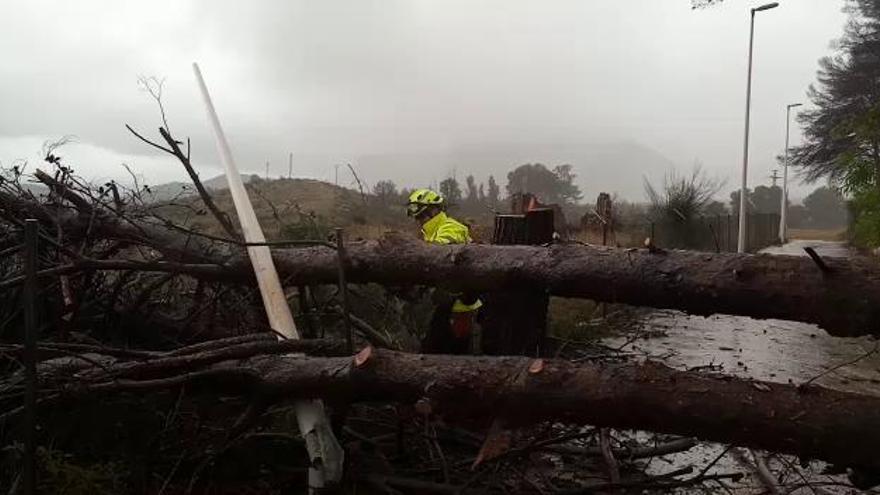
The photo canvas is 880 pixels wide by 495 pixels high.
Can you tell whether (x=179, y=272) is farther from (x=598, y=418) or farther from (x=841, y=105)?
(x=841, y=105)

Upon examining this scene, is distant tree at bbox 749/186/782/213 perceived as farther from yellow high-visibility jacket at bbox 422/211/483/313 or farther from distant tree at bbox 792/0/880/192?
yellow high-visibility jacket at bbox 422/211/483/313

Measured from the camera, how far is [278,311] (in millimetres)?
3965

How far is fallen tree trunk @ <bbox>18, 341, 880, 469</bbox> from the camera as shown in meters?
2.47

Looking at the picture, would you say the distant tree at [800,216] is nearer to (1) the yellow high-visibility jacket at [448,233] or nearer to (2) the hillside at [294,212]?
(2) the hillside at [294,212]

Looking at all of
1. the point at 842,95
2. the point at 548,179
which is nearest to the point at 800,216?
the point at 548,179

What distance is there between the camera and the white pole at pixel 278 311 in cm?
307

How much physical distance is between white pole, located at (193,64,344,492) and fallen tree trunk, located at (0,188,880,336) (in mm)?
182

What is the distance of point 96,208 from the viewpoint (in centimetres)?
460

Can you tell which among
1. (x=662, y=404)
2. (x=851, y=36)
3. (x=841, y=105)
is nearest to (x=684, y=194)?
(x=662, y=404)

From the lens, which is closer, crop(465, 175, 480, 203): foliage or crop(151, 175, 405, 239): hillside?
crop(151, 175, 405, 239): hillside

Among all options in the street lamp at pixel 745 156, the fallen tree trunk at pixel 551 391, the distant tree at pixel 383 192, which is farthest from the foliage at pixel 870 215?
the fallen tree trunk at pixel 551 391

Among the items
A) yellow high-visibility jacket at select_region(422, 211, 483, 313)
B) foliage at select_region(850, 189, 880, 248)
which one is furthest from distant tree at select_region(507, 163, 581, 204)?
yellow high-visibility jacket at select_region(422, 211, 483, 313)

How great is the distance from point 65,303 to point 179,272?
72 centimetres

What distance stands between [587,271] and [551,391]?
3.81 ft
